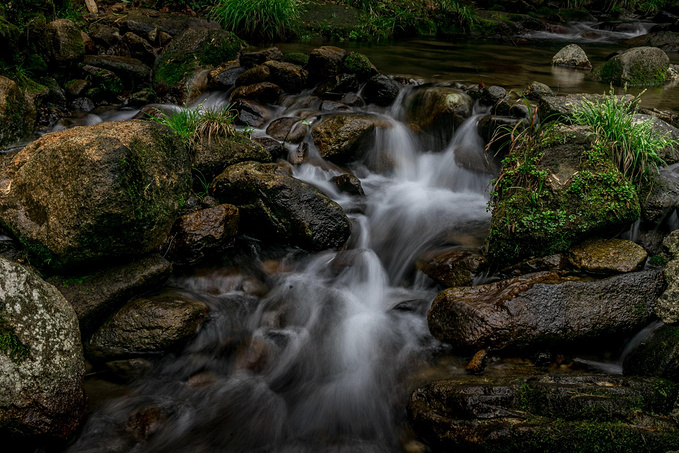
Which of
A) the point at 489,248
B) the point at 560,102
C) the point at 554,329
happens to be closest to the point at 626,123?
the point at 560,102

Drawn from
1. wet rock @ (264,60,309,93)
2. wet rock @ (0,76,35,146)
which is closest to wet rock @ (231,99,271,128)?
wet rock @ (264,60,309,93)

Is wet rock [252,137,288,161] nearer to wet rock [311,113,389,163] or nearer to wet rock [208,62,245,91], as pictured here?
wet rock [311,113,389,163]

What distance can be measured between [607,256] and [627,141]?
1308 millimetres

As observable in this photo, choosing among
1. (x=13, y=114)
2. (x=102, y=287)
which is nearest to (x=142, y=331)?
(x=102, y=287)

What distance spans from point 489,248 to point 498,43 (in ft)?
37.3

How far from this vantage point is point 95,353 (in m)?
4.23

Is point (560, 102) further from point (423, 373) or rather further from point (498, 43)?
point (498, 43)

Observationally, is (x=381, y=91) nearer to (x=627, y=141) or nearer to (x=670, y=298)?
(x=627, y=141)

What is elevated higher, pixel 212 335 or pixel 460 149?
pixel 460 149

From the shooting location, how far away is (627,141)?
4848 millimetres

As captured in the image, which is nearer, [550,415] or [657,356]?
[550,415]

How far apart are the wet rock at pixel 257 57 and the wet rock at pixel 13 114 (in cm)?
398

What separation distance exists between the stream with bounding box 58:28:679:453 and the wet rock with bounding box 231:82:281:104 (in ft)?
6.71

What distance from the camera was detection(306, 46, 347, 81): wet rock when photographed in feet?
29.4
